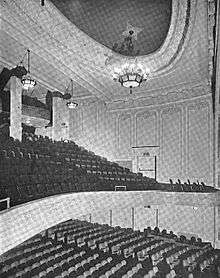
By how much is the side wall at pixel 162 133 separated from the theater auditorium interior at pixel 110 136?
0.03 m

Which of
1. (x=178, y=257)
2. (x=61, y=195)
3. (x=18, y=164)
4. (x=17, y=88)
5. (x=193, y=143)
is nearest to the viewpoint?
(x=61, y=195)

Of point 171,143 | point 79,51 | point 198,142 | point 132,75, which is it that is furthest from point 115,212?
point 79,51

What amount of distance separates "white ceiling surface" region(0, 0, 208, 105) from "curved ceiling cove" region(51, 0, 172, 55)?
18cm

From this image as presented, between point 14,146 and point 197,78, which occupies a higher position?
point 197,78

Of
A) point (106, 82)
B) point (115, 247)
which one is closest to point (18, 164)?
point (115, 247)

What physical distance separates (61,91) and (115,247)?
18.1 ft

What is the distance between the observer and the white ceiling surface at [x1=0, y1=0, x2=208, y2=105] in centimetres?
539

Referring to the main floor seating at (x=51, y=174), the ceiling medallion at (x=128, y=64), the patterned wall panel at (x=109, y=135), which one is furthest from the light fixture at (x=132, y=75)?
the patterned wall panel at (x=109, y=135)

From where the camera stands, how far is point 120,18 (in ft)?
21.5

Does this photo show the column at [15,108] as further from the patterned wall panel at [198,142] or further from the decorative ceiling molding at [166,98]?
the patterned wall panel at [198,142]

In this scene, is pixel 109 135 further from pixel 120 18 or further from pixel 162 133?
pixel 120 18

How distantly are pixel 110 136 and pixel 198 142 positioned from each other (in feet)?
9.82

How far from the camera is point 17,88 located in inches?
297

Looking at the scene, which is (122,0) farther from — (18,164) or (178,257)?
(178,257)
